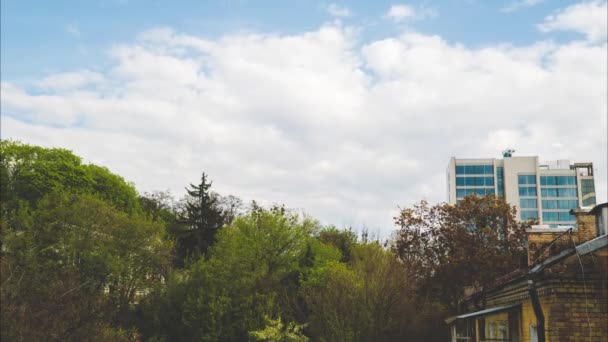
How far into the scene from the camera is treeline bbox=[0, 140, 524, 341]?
17.4 meters

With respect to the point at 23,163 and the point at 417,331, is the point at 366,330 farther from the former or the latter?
the point at 23,163

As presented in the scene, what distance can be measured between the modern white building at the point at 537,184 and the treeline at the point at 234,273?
6393 cm

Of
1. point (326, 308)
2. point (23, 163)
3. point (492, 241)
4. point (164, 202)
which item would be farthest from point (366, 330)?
point (164, 202)

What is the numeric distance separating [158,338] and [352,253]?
13673 mm

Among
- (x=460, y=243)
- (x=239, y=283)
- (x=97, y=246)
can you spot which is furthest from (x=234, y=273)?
(x=460, y=243)

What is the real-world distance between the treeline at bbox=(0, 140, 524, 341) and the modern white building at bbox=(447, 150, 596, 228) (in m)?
63.9

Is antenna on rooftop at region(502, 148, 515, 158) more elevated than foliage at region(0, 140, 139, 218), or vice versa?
antenna on rooftop at region(502, 148, 515, 158)

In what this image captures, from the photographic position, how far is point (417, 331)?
25.4m

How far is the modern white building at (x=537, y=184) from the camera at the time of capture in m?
98.6

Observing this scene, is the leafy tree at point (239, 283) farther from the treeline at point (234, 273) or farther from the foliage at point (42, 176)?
the foliage at point (42, 176)

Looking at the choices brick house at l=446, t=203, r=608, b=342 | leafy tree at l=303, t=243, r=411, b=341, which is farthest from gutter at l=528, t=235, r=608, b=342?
leafy tree at l=303, t=243, r=411, b=341

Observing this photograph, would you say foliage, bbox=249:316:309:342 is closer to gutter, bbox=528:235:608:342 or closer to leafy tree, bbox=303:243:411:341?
leafy tree, bbox=303:243:411:341

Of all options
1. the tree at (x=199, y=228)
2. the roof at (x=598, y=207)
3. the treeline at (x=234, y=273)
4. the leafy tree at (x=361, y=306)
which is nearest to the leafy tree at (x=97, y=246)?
the treeline at (x=234, y=273)

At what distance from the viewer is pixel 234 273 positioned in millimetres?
30391
